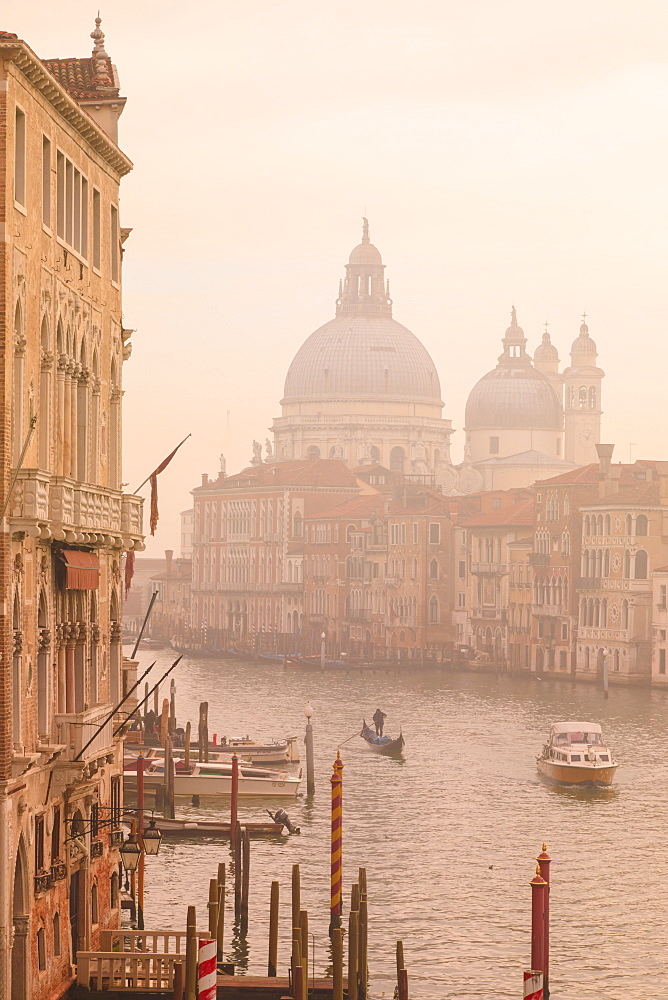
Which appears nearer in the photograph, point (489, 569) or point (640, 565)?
point (640, 565)

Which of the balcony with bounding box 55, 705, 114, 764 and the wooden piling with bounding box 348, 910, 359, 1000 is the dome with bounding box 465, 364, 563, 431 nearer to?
the wooden piling with bounding box 348, 910, 359, 1000

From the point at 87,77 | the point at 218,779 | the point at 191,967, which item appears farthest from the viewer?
the point at 218,779

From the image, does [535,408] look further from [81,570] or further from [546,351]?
[81,570]

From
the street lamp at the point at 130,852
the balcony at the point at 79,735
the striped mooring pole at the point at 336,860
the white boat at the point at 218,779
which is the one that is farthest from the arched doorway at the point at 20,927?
the white boat at the point at 218,779

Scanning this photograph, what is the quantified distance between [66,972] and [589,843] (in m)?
19.6

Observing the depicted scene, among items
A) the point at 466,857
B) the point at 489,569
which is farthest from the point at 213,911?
the point at 489,569

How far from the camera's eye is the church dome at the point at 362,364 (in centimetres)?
15088

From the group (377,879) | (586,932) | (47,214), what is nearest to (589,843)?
(377,879)

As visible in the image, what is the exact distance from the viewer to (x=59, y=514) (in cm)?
1800

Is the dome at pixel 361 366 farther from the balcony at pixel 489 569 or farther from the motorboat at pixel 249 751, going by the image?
the motorboat at pixel 249 751

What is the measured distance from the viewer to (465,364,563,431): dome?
14588 centimetres

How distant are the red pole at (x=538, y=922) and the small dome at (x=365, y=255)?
463 feet

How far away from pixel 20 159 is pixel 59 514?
9.69ft

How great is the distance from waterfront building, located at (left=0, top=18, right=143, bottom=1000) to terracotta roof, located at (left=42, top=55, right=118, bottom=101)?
22 millimetres
